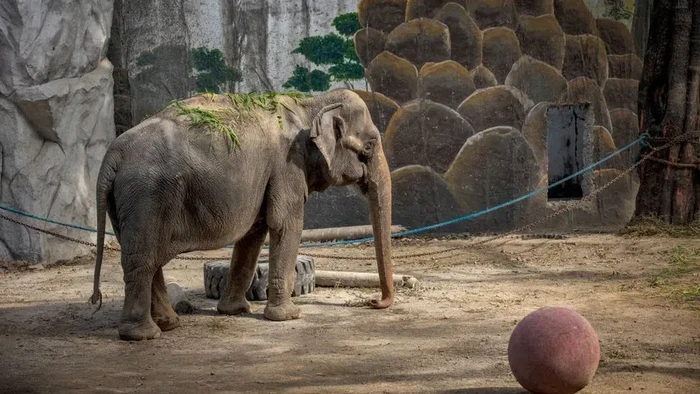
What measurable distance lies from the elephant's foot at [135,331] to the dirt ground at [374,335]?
0.07 meters

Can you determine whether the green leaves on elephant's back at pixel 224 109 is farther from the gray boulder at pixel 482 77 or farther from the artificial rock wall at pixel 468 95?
the gray boulder at pixel 482 77

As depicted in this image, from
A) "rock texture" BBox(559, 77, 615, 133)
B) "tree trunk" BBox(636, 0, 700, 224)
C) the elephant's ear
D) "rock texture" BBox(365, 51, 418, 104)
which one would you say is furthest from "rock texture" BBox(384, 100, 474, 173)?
the elephant's ear

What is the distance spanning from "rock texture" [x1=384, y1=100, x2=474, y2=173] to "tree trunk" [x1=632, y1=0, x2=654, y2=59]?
285 cm

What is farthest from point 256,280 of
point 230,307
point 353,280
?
point 353,280

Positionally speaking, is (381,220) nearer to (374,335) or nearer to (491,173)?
(374,335)

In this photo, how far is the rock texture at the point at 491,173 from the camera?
12.5 m

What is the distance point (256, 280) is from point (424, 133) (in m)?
5.32

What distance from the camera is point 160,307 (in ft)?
20.9

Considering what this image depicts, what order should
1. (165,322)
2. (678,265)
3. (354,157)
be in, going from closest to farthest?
(165,322) → (354,157) → (678,265)

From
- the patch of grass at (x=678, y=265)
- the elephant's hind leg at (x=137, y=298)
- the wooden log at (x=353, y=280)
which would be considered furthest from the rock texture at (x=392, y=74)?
the elephant's hind leg at (x=137, y=298)

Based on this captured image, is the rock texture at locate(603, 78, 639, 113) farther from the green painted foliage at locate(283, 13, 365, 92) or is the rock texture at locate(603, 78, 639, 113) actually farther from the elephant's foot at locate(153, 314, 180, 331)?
the elephant's foot at locate(153, 314, 180, 331)

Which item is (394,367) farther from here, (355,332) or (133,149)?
(133,149)

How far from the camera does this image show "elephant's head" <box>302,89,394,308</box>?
700 cm

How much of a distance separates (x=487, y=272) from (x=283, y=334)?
12.2ft
